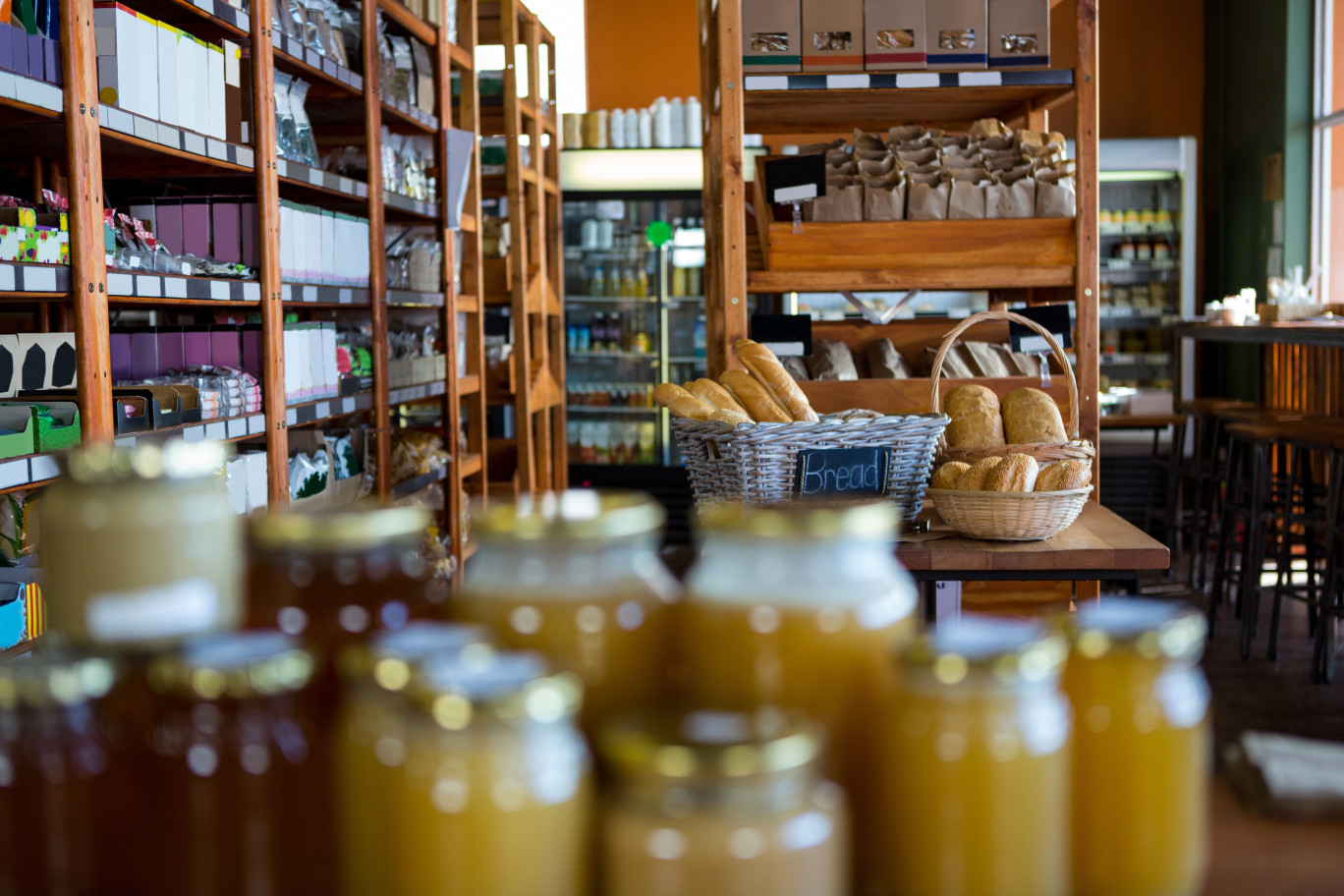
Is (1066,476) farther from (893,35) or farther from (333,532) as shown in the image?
(333,532)

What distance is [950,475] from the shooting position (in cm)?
235

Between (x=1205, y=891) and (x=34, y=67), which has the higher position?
(x=34, y=67)

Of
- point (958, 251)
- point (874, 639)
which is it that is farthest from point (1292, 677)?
point (874, 639)

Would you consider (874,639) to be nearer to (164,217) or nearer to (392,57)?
(164,217)

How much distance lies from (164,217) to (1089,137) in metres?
2.48

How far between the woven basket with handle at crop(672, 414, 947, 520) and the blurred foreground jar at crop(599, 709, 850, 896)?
158 centimetres

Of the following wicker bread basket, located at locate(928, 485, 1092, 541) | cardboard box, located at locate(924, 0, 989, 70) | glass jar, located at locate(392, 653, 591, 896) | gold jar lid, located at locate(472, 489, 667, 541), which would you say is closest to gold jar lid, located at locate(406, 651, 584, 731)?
glass jar, located at locate(392, 653, 591, 896)

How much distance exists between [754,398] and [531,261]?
4.20 meters

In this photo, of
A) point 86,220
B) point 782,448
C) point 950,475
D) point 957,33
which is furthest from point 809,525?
point 957,33

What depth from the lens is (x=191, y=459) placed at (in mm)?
703

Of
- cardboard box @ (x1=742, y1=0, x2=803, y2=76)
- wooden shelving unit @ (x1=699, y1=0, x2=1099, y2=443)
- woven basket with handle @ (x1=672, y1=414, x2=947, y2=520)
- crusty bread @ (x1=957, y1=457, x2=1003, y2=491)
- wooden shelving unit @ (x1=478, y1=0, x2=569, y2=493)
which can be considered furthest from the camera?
wooden shelving unit @ (x1=478, y1=0, x2=569, y2=493)

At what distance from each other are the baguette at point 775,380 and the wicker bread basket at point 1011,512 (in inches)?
13.0

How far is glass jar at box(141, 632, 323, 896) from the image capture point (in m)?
0.60

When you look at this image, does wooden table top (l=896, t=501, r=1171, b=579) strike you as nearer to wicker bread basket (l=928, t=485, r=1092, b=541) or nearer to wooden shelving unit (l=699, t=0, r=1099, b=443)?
wicker bread basket (l=928, t=485, r=1092, b=541)
